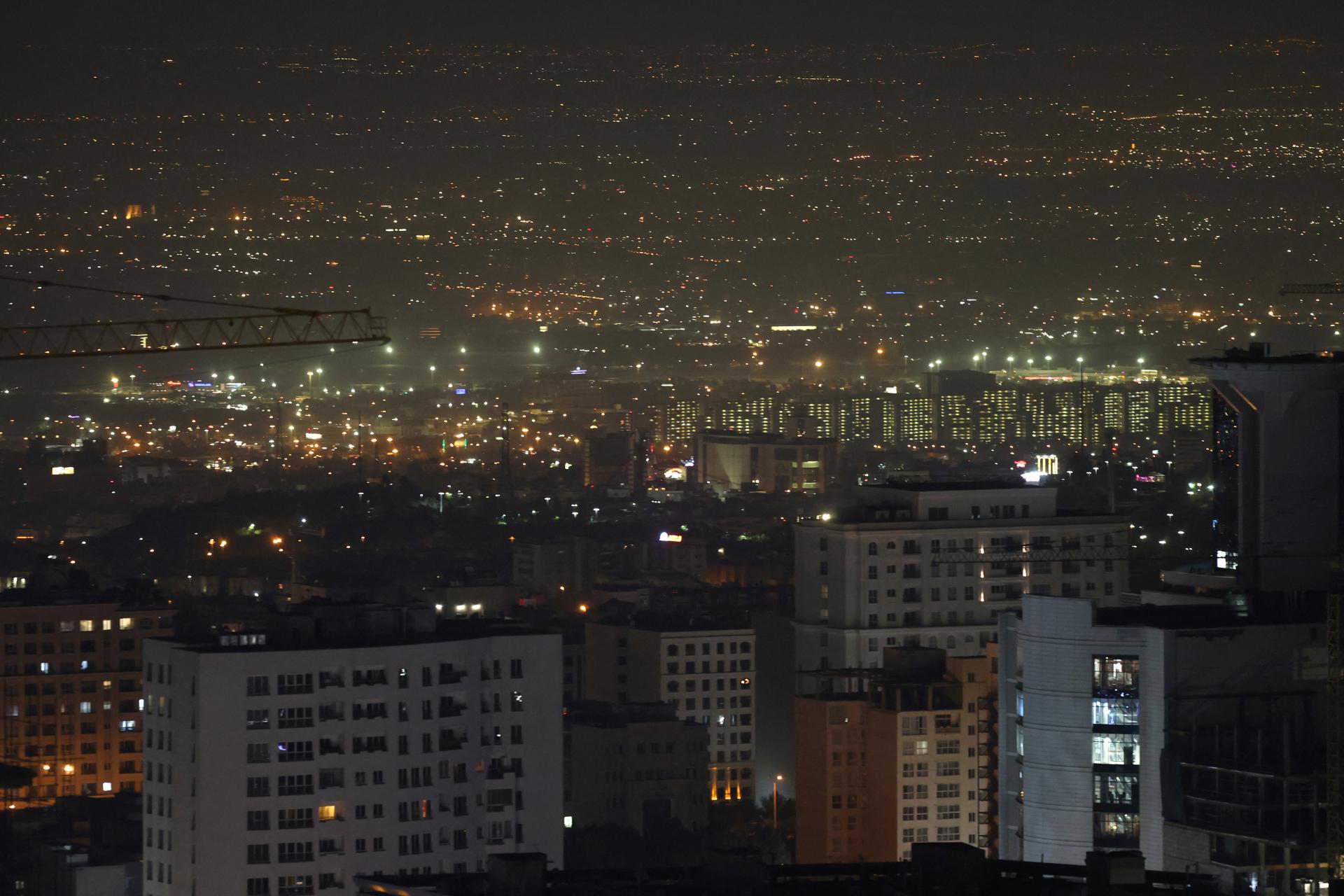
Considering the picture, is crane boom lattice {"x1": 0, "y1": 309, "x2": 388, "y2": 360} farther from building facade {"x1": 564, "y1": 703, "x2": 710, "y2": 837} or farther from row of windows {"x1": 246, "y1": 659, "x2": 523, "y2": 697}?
row of windows {"x1": 246, "y1": 659, "x2": 523, "y2": 697}

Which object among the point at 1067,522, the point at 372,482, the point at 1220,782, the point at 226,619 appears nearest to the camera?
the point at 1220,782

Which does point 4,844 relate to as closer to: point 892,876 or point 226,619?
point 892,876

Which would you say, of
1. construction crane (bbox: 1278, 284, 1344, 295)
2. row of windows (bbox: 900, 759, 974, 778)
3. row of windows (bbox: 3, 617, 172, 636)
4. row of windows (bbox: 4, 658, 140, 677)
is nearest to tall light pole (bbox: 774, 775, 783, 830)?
row of windows (bbox: 900, 759, 974, 778)

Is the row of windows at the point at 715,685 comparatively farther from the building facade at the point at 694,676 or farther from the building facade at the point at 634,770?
the building facade at the point at 634,770

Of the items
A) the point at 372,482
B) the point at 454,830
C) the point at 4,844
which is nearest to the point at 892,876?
the point at 454,830

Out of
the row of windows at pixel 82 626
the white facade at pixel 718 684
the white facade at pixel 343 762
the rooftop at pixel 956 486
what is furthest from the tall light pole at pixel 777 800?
the white facade at pixel 343 762

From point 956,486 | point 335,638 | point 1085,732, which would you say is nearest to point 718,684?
point 956,486

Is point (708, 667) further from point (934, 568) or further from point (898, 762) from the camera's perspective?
point (898, 762)
